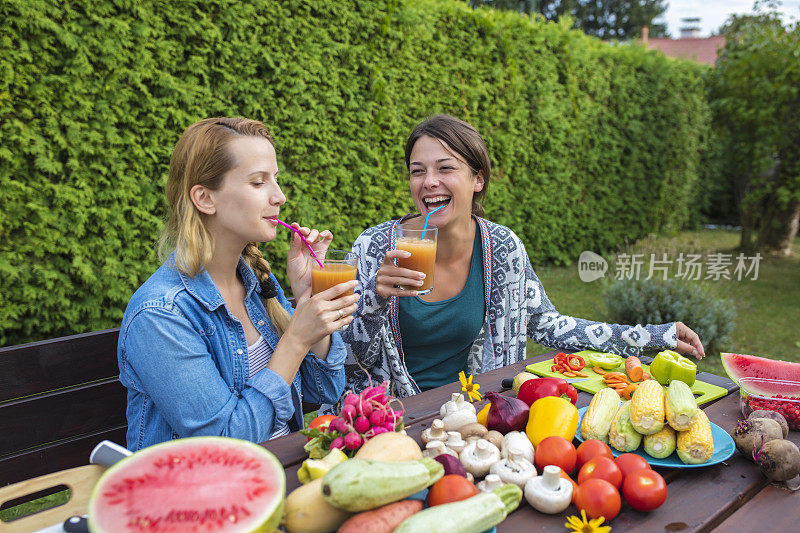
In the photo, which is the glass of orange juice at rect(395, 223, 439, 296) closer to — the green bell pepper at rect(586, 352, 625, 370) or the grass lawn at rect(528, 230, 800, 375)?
the green bell pepper at rect(586, 352, 625, 370)

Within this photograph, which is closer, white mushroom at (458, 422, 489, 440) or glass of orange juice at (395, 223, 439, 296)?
white mushroom at (458, 422, 489, 440)

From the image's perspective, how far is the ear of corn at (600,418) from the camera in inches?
59.9

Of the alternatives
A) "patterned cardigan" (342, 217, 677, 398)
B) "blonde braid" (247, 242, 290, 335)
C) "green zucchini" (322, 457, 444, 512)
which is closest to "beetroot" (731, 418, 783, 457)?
"patterned cardigan" (342, 217, 677, 398)

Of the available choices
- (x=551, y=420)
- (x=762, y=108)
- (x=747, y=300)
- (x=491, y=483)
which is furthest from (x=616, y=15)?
(x=491, y=483)

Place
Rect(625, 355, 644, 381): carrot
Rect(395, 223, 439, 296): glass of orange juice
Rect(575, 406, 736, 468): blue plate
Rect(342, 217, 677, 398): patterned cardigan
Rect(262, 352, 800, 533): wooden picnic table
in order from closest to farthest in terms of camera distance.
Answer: Rect(262, 352, 800, 533): wooden picnic table → Rect(575, 406, 736, 468): blue plate → Rect(625, 355, 644, 381): carrot → Rect(395, 223, 439, 296): glass of orange juice → Rect(342, 217, 677, 398): patterned cardigan

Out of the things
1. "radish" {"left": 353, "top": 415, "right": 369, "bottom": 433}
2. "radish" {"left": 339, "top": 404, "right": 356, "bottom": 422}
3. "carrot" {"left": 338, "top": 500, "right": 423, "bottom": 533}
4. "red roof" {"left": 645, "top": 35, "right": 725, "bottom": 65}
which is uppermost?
"red roof" {"left": 645, "top": 35, "right": 725, "bottom": 65}

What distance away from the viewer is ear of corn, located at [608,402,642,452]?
1481 mm

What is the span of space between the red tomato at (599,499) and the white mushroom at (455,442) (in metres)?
0.30

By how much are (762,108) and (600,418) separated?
363 inches

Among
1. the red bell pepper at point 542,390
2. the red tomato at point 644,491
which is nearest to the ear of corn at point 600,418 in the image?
the red bell pepper at point 542,390

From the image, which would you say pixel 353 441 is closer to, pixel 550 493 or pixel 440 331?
pixel 550 493

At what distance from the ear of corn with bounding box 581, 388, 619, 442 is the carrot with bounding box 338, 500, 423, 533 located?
67 cm

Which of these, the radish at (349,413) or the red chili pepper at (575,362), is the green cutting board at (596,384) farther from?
the radish at (349,413)

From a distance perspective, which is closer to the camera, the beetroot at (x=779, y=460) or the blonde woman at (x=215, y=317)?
the beetroot at (x=779, y=460)
